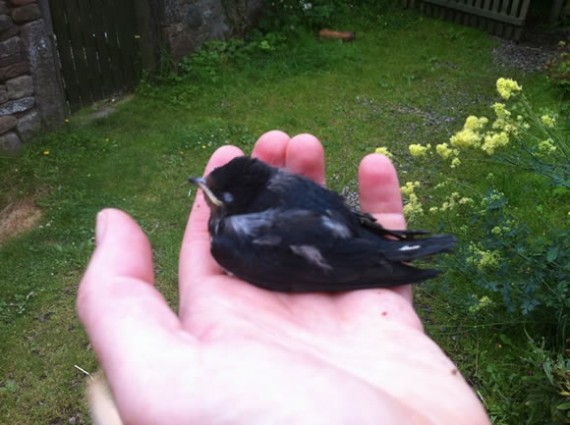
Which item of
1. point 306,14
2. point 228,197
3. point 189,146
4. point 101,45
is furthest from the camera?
point 306,14

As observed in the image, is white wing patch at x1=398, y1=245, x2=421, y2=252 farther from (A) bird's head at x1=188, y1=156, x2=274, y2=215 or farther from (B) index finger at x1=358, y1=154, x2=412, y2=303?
(A) bird's head at x1=188, y1=156, x2=274, y2=215

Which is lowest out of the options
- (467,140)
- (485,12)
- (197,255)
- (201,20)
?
(485,12)

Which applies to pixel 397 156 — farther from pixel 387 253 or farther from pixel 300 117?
pixel 387 253

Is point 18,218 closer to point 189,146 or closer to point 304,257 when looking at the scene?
point 189,146

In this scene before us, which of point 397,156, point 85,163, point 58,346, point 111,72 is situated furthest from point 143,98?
point 58,346

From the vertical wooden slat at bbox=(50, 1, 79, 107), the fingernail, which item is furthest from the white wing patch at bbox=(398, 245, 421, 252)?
the vertical wooden slat at bbox=(50, 1, 79, 107)

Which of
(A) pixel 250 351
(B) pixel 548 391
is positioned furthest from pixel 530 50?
(A) pixel 250 351

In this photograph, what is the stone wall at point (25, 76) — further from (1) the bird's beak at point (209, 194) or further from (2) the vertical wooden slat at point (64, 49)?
(1) the bird's beak at point (209, 194)
